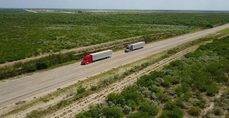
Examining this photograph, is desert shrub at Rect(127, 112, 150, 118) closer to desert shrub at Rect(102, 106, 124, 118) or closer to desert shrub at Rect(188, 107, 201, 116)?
desert shrub at Rect(102, 106, 124, 118)

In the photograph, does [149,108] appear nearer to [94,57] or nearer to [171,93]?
[171,93]

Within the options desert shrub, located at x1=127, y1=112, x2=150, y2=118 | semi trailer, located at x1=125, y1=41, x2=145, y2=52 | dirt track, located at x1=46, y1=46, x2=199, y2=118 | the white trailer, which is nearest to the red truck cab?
the white trailer

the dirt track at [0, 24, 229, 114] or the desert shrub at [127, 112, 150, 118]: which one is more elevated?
the desert shrub at [127, 112, 150, 118]

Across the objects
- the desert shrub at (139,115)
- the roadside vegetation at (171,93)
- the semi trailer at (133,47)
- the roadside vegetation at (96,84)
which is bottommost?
the semi trailer at (133,47)

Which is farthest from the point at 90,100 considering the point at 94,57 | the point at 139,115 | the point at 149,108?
the point at 94,57

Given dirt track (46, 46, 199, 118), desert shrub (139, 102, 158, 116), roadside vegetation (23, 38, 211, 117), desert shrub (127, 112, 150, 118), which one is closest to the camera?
desert shrub (127, 112, 150, 118)

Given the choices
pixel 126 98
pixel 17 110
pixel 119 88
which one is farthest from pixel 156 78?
pixel 17 110

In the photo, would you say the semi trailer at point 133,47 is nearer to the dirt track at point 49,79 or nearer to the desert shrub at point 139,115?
the dirt track at point 49,79

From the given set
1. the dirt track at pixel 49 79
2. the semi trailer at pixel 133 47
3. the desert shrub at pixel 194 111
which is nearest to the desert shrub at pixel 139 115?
the desert shrub at pixel 194 111
